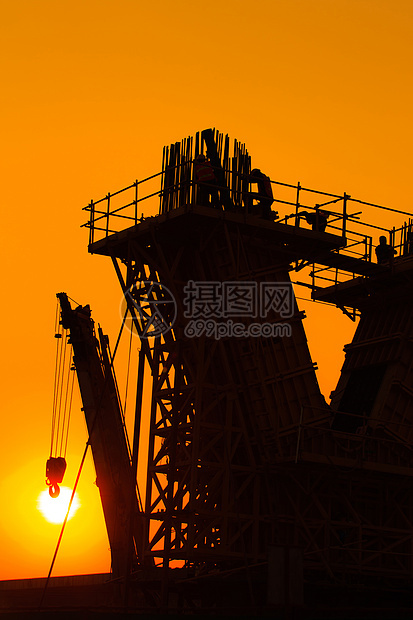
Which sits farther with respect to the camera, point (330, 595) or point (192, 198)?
point (192, 198)

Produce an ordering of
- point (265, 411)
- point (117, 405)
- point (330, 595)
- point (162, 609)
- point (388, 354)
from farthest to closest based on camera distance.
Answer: point (117, 405) → point (388, 354) → point (265, 411) → point (330, 595) → point (162, 609)

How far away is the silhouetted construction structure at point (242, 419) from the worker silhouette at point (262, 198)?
37cm

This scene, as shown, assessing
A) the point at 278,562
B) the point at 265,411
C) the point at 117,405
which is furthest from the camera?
the point at 117,405

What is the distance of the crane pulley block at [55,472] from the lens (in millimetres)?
47625

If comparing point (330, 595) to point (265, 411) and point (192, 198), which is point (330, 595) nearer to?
point (265, 411)

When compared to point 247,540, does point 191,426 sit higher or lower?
higher

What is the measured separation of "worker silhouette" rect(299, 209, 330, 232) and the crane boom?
1199cm

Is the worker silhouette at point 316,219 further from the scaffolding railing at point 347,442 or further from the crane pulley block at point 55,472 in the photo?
the crane pulley block at point 55,472

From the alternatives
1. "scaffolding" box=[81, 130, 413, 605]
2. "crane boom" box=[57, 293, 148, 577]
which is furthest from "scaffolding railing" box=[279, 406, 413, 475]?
"crane boom" box=[57, 293, 148, 577]

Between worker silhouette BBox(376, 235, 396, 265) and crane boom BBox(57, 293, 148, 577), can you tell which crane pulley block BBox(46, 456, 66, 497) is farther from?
worker silhouette BBox(376, 235, 396, 265)

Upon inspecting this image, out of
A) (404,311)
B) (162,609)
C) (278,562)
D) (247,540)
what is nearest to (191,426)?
(247,540)

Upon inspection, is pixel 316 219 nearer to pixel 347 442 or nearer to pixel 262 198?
pixel 262 198

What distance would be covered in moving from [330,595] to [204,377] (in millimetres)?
8523

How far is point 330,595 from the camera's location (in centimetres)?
3891
